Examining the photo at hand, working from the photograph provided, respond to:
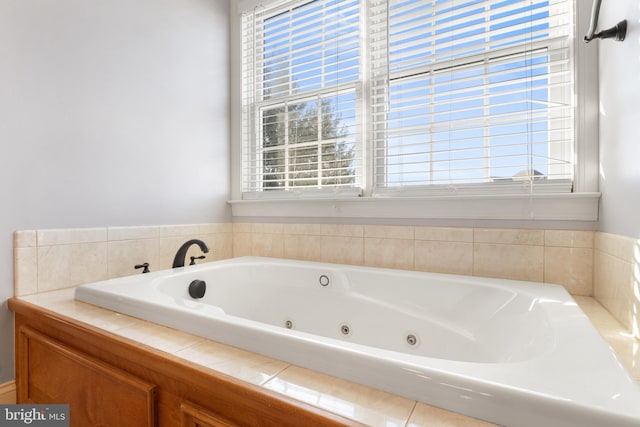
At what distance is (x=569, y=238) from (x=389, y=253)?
849 mm

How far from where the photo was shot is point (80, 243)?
1688 mm

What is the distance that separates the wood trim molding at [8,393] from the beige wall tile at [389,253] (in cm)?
177

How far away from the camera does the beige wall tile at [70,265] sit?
A: 1.57m

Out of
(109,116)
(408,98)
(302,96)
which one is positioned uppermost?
(302,96)

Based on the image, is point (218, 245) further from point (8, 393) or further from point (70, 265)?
point (8, 393)

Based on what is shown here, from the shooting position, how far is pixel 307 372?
772 millimetres

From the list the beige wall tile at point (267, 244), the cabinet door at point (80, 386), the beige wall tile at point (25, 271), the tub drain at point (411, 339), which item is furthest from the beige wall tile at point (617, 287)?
the beige wall tile at point (25, 271)

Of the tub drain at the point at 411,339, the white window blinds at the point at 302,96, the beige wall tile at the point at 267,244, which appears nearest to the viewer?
the tub drain at the point at 411,339

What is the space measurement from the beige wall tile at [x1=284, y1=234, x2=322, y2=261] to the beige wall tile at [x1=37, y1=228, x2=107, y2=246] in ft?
3.50

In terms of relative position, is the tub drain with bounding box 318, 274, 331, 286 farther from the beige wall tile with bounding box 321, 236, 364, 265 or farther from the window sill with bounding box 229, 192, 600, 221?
the window sill with bounding box 229, 192, 600, 221

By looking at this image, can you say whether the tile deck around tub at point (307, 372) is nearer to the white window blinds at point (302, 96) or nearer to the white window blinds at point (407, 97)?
the white window blinds at point (407, 97)

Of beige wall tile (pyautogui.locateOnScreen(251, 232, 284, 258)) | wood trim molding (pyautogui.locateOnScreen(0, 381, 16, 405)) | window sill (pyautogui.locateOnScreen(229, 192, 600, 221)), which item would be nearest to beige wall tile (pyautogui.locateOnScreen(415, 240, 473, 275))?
window sill (pyautogui.locateOnScreen(229, 192, 600, 221))

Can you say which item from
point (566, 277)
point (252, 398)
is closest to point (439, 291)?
point (566, 277)

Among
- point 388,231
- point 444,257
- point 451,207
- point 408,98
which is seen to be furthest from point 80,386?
point 408,98
